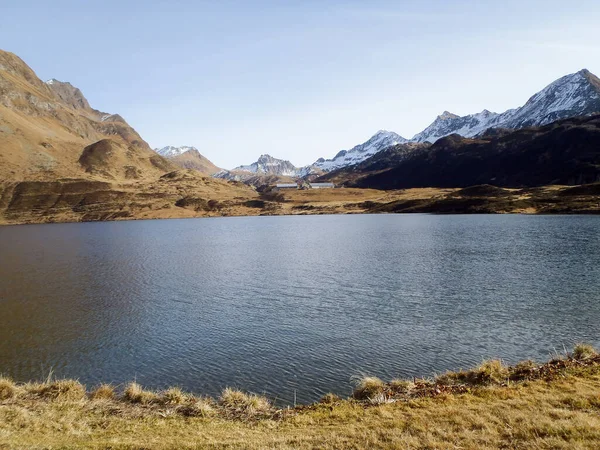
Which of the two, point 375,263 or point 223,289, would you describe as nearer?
point 223,289

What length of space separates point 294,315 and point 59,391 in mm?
25689

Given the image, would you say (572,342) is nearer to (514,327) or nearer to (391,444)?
(514,327)

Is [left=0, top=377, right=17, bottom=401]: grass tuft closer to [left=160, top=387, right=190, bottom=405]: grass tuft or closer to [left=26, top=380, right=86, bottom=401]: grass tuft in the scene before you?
[left=26, top=380, right=86, bottom=401]: grass tuft

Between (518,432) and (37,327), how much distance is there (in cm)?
4705

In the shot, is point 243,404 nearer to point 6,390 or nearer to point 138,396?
point 138,396

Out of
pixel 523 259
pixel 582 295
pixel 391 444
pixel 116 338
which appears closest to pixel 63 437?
pixel 391 444

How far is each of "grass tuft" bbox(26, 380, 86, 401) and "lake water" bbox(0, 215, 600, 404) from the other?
5585mm

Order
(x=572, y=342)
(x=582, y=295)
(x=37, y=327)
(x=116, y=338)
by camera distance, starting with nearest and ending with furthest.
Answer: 1. (x=572, y=342)
2. (x=116, y=338)
3. (x=37, y=327)
4. (x=582, y=295)

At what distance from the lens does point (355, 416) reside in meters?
19.6

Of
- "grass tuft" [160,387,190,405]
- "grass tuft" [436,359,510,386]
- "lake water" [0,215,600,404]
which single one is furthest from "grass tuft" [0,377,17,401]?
"grass tuft" [436,359,510,386]

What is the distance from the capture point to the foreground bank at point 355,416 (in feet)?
52.6

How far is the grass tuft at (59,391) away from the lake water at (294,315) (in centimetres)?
559

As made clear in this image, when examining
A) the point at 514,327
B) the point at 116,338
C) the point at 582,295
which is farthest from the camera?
the point at 582,295

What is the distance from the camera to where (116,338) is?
4075cm
